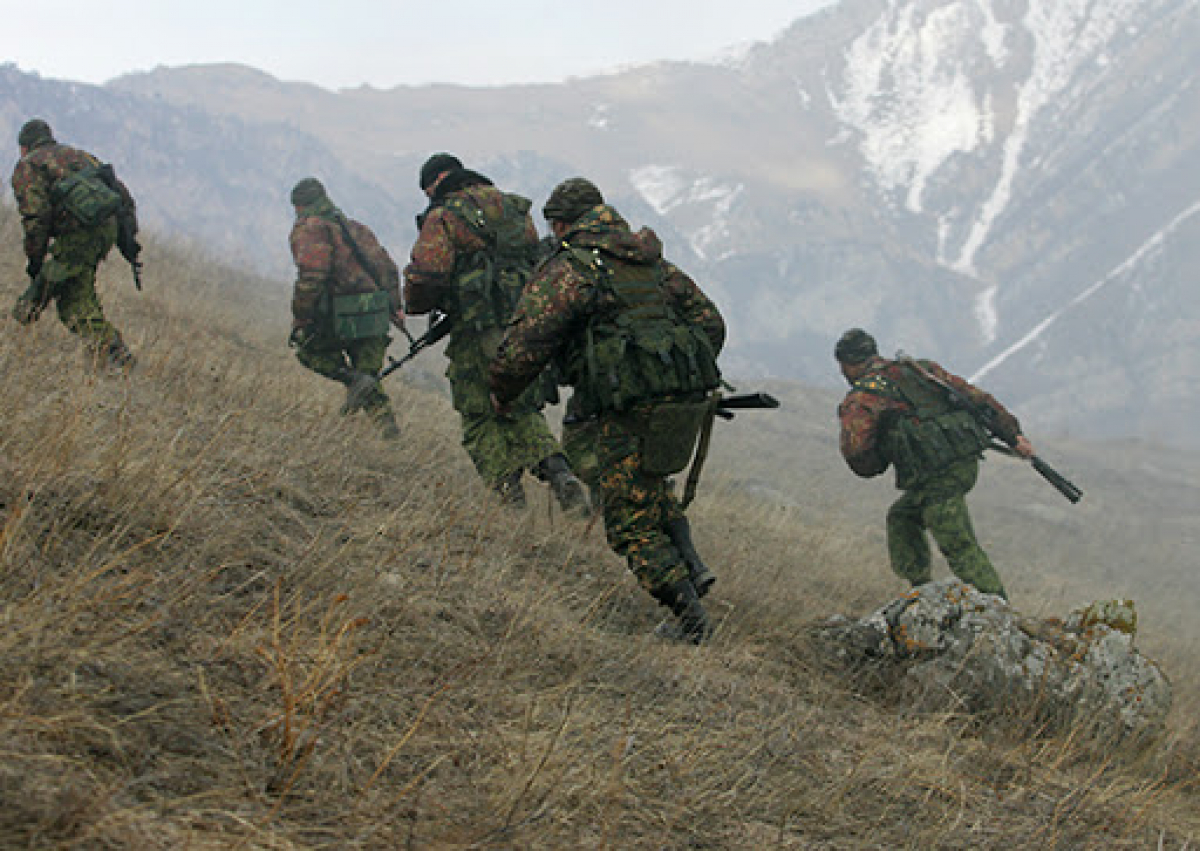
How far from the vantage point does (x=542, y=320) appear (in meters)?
3.01

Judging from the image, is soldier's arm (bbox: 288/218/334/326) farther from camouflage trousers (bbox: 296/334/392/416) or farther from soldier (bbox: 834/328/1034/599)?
soldier (bbox: 834/328/1034/599)

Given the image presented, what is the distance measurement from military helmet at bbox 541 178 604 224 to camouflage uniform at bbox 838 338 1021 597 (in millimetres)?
2424

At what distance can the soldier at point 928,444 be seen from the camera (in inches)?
198

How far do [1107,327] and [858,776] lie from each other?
6110 centimetres

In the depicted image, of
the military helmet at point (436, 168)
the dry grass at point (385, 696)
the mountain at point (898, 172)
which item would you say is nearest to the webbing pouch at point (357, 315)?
the military helmet at point (436, 168)

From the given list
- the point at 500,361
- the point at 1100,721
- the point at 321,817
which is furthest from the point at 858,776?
the point at 500,361

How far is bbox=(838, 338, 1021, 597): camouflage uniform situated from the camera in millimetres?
5039

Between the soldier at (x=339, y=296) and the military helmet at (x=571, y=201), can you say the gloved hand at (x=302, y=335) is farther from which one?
the military helmet at (x=571, y=201)

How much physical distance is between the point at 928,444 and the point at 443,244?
296cm

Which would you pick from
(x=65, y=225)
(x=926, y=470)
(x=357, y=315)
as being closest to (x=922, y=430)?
(x=926, y=470)

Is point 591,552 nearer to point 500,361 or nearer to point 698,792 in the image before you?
point 500,361

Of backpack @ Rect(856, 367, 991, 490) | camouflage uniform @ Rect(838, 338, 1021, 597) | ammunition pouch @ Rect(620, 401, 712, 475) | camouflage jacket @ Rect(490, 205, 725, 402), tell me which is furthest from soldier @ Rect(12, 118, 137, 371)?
backpack @ Rect(856, 367, 991, 490)

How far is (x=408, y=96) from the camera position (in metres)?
61.2

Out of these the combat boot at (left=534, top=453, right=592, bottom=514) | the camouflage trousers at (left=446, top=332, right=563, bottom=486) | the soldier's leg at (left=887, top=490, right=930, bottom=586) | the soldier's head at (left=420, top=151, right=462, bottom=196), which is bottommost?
the soldier's leg at (left=887, top=490, right=930, bottom=586)
